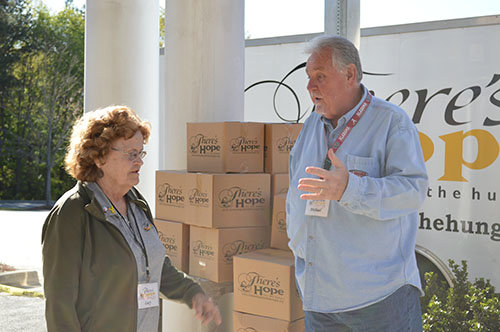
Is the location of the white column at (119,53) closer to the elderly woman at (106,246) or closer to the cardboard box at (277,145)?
the cardboard box at (277,145)

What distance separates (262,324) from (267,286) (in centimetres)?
20

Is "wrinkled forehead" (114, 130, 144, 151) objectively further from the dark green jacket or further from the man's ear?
the man's ear

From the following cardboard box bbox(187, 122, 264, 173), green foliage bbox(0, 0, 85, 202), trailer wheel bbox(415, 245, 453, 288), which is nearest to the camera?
cardboard box bbox(187, 122, 264, 173)

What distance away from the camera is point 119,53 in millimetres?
4637

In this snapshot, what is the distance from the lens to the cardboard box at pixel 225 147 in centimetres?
327

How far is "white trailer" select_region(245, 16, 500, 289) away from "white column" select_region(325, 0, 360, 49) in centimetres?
116

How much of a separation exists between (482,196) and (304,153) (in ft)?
7.55

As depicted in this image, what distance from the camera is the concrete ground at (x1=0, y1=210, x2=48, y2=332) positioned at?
18.1ft

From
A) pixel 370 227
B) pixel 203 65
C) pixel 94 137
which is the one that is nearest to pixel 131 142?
pixel 94 137

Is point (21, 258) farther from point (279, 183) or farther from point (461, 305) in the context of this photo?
point (461, 305)

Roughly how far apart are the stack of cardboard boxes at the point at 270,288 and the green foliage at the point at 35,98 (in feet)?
63.4

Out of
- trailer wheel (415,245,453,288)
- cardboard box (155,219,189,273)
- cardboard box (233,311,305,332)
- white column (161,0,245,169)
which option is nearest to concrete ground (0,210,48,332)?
cardboard box (155,219,189,273)

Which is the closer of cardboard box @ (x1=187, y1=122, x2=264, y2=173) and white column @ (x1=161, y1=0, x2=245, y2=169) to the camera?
cardboard box @ (x1=187, y1=122, x2=264, y2=173)

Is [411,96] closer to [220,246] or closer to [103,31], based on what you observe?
[220,246]
